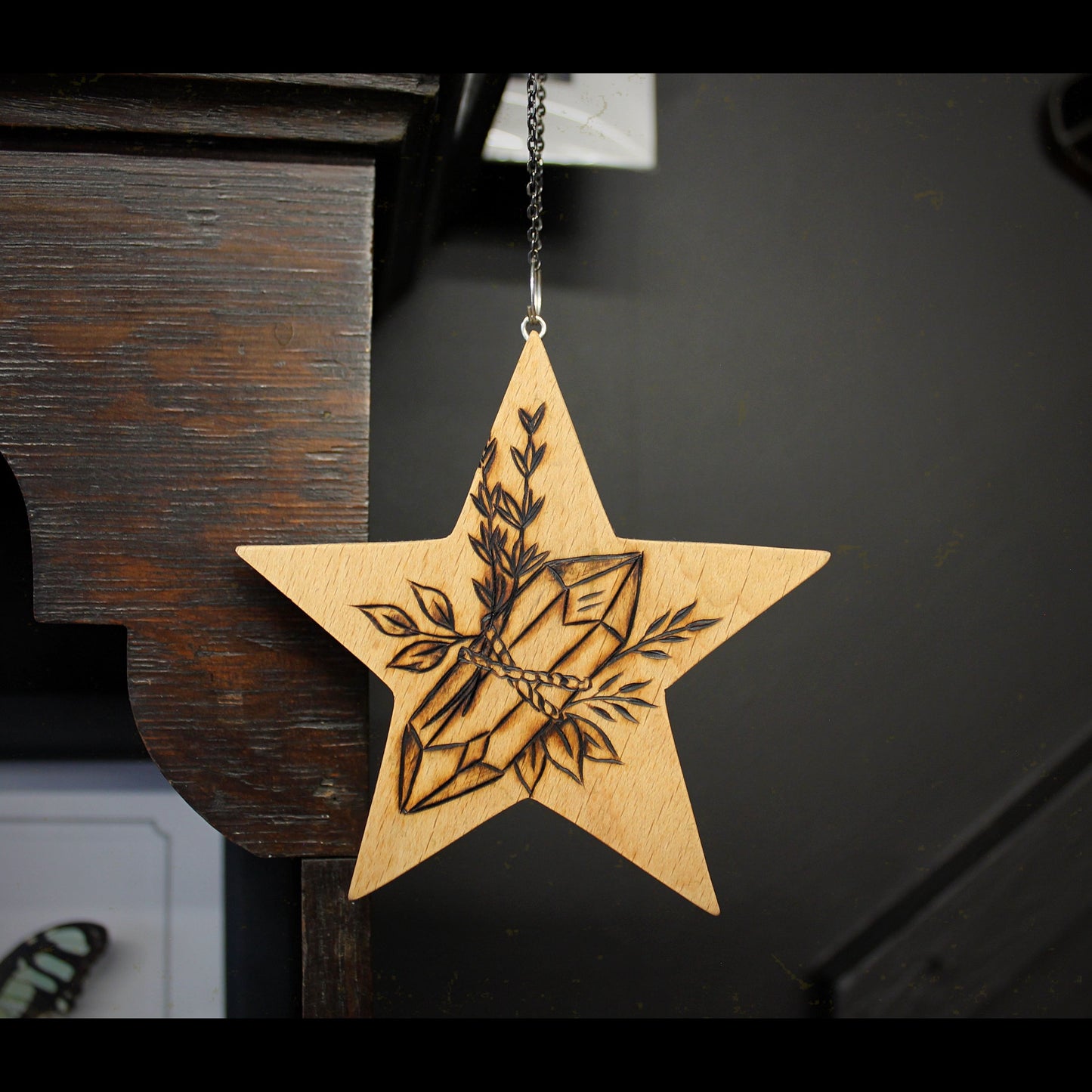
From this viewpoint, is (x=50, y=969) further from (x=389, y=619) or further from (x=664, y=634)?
(x=664, y=634)

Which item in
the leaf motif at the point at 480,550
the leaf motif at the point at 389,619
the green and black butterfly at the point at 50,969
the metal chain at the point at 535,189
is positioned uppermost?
the metal chain at the point at 535,189

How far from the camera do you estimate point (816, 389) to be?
97 centimetres

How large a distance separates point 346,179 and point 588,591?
33 cm

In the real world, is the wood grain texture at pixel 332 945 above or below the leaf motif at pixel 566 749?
below

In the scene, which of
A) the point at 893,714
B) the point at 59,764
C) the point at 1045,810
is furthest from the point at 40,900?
the point at 1045,810

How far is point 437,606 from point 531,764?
0.43ft

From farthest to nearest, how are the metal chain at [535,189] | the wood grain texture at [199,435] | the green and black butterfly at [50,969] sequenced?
the green and black butterfly at [50,969] → the metal chain at [535,189] → the wood grain texture at [199,435]

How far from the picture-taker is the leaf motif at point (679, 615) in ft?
2.10

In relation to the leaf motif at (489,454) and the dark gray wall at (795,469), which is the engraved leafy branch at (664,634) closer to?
the leaf motif at (489,454)

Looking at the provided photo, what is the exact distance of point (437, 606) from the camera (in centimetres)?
62

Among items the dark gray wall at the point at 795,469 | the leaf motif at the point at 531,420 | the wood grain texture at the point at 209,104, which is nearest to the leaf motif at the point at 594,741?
the leaf motif at the point at 531,420

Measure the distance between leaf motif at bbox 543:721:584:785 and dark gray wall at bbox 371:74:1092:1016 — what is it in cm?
31

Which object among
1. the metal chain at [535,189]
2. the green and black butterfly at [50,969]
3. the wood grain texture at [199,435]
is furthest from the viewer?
the green and black butterfly at [50,969]

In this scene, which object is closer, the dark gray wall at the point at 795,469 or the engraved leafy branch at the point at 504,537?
the engraved leafy branch at the point at 504,537
